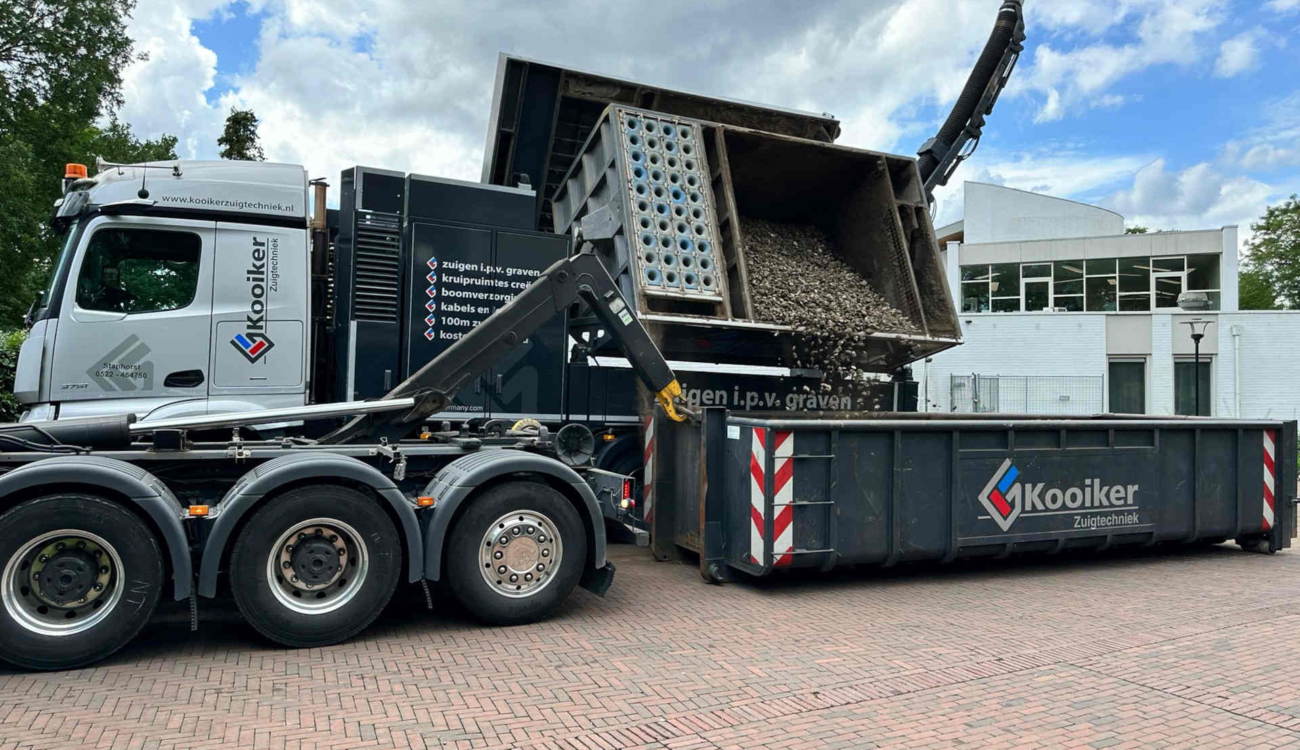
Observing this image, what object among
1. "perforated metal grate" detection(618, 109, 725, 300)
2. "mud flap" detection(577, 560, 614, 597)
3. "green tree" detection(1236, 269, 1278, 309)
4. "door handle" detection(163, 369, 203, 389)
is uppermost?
"green tree" detection(1236, 269, 1278, 309)

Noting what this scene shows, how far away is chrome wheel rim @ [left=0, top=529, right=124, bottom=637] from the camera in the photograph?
4.81 metres

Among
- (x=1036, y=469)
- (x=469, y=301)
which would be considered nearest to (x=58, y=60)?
(x=469, y=301)

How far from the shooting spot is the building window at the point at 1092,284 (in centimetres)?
3009

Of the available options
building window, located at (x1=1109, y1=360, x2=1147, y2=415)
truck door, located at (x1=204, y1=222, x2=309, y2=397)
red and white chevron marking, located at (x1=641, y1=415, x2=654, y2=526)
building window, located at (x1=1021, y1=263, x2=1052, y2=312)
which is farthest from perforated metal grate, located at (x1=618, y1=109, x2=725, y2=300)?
building window, located at (x1=1021, y1=263, x2=1052, y2=312)

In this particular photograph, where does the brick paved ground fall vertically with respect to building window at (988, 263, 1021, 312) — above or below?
below

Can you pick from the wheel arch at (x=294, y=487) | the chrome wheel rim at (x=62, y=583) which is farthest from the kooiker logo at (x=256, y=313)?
the chrome wheel rim at (x=62, y=583)

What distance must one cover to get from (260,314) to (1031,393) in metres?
26.0

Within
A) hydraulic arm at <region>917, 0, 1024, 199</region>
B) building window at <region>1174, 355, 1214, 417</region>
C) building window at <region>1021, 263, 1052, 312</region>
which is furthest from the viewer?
building window at <region>1021, 263, 1052, 312</region>

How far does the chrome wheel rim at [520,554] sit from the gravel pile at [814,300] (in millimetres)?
3528

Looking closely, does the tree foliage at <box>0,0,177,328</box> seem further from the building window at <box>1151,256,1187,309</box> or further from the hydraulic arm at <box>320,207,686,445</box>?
the building window at <box>1151,256,1187,309</box>

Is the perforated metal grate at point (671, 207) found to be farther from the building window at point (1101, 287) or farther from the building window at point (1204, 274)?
the building window at point (1204, 274)

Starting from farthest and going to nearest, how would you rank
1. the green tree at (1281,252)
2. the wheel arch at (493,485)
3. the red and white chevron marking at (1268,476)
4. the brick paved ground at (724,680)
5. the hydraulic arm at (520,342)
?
the green tree at (1281,252) → the red and white chevron marking at (1268,476) → the hydraulic arm at (520,342) → the wheel arch at (493,485) → the brick paved ground at (724,680)

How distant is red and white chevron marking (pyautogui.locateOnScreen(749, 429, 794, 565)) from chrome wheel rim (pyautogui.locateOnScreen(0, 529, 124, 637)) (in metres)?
4.22

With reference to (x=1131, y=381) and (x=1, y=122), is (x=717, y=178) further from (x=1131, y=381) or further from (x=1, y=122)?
(x=1131, y=381)
